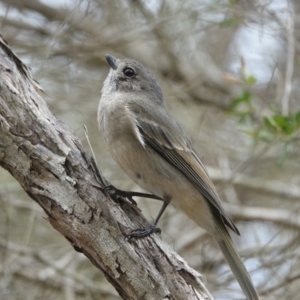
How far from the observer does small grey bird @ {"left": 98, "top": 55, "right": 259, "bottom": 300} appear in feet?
15.1

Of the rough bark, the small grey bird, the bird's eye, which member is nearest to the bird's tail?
the small grey bird

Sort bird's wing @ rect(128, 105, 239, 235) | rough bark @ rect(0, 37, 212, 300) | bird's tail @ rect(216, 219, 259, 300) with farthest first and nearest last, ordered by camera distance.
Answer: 1. bird's wing @ rect(128, 105, 239, 235)
2. bird's tail @ rect(216, 219, 259, 300)
3. rough bark @ rect(0, 37, 212, 300)

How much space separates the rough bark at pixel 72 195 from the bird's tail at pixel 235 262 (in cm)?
78

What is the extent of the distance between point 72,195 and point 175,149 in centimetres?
146

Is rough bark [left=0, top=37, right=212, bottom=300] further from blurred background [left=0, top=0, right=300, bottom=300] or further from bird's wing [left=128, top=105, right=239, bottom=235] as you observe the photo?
blurred background [left=0, top=0, right=300, bottom=300]

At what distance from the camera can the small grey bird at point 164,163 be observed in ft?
15.1

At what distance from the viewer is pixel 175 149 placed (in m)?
4.89

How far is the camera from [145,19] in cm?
711

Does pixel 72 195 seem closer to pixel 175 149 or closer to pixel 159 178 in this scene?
pixel 159 178

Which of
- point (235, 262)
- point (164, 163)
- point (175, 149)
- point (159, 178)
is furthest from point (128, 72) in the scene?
point (235, 262)

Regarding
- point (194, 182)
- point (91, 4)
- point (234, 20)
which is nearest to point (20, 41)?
point (91, 4)

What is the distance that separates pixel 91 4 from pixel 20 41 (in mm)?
924

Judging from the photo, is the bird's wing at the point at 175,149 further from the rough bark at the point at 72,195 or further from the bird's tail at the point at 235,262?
the rough bark at the point at 72,195

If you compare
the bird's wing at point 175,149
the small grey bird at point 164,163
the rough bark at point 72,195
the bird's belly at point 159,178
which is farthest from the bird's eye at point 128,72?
the rough bark at point 72,195
